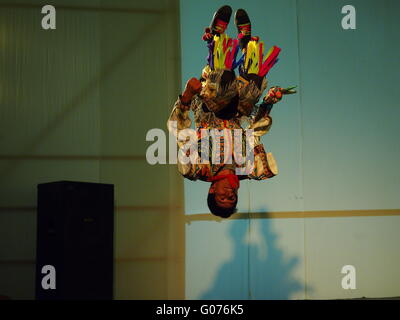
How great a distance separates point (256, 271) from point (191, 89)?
56.7 inches

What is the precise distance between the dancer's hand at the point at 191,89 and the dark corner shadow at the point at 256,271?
109cm

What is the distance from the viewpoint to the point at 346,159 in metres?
4.49

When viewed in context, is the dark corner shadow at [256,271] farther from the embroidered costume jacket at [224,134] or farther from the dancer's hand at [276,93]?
the dancer's hand at [276,93]

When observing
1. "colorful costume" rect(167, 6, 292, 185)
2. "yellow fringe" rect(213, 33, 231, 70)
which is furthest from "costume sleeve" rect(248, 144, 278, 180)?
"yellow fringe" rect(213, 33, 231, 70)

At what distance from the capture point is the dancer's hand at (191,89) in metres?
3.54

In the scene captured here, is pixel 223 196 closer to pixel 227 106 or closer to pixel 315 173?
pixel 227 106

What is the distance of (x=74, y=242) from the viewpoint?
3.78 m

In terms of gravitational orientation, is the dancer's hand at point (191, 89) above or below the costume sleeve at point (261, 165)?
above

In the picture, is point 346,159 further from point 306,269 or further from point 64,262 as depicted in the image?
point 64,262

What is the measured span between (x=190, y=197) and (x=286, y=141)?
2.54 ft

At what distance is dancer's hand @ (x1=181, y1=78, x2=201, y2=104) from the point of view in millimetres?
3537

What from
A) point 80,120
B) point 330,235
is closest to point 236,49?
point 80,120

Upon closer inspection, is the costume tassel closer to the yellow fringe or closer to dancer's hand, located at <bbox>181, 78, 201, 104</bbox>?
the yellow fringe

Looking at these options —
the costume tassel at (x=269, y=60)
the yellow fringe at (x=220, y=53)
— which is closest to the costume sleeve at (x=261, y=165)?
the costume tassel at (x=269, y=60)
